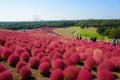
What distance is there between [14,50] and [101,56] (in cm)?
758

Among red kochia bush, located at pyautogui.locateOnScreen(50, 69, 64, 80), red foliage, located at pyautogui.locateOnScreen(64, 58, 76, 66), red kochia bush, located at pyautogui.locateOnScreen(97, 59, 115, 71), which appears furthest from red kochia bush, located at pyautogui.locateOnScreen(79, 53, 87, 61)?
red kochia bush, located at pyautogui.locateOnScreen(50, 69, 64, 80)

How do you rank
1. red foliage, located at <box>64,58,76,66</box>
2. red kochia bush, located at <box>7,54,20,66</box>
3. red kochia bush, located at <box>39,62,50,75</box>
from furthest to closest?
red kochia bush, located at <box>7,54,20,66</box>, red foliage, located at <box>64,58,76,66</box>, red kochia bush, located at <box>39,62,50,75</box>

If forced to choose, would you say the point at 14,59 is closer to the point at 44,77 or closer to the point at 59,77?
the point at 44,77

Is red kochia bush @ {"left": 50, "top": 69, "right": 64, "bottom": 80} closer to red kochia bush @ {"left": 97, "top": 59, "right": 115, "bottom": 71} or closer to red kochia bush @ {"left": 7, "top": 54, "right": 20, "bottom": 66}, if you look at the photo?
red kochia bush @ {"left": 97, "top": 59, "right": 115, "bottom": 71}

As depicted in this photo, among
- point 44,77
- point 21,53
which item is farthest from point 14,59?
point 44,77

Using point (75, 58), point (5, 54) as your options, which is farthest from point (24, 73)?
point (75, 58)

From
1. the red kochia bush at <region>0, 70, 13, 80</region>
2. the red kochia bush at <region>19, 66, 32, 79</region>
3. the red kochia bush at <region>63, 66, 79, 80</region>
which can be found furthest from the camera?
the red kochia bush at <region>19, 66, 32, 79</region>

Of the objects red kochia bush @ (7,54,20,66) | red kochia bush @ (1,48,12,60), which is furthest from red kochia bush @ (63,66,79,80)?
red kochia bush @ (1,48,12,60)

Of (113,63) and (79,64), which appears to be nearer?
(113,63)

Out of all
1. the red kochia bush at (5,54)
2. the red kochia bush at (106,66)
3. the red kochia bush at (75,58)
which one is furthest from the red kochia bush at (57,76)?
the red kochia bush at (5,54)

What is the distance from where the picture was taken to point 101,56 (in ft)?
Answer: 64.4

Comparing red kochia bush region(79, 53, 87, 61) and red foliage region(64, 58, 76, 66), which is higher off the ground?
red foliage region(64, 58, 76, 66)

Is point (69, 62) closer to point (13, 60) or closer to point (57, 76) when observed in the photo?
point (57, 76)

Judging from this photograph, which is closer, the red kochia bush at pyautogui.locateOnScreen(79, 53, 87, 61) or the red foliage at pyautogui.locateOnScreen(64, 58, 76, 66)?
the red foliage at pyautogui.locateOnScreen(64, 58, 76, 66)
